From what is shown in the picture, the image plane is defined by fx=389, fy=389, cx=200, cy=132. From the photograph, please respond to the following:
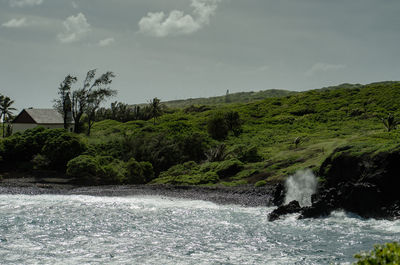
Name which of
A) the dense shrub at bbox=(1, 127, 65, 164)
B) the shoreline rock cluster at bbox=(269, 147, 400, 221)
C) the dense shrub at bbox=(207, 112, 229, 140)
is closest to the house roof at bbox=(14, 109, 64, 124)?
the dense shrub at bbox=(1, 127, 65, 164)

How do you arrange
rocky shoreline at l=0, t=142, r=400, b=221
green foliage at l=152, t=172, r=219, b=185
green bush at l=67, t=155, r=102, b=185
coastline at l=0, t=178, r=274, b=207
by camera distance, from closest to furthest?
rocky shoreline at l=0, t=142, r=400, b=221 → coastline at l=0, t=178, r=274, b=207 → green foliage at l=152, t=172, r=219, b=185 → green bush at l=67, t=155, r=102, b=185

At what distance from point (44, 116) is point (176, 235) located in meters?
61.4

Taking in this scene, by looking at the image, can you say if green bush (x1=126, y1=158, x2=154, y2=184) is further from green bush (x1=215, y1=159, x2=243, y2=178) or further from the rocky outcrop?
the rocky outcrop

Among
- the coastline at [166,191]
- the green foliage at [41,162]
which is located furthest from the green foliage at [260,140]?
the coastline at [166,191]

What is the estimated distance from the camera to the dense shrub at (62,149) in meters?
50.7

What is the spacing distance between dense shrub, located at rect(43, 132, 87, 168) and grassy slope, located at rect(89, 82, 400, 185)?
756 centimetres

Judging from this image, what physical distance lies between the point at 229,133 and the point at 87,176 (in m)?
29.5

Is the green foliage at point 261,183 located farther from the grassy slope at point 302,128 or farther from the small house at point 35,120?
the small house at point 35,120

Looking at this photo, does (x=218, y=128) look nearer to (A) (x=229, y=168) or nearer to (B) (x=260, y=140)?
(B) (x=260, y=140)

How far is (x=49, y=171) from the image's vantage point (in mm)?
49625

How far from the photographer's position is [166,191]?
38.5 m

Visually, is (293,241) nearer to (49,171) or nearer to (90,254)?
(90,254)

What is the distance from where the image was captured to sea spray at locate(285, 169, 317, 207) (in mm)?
31406

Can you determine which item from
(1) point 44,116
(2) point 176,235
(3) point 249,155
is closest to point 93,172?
(3) point 249,155
